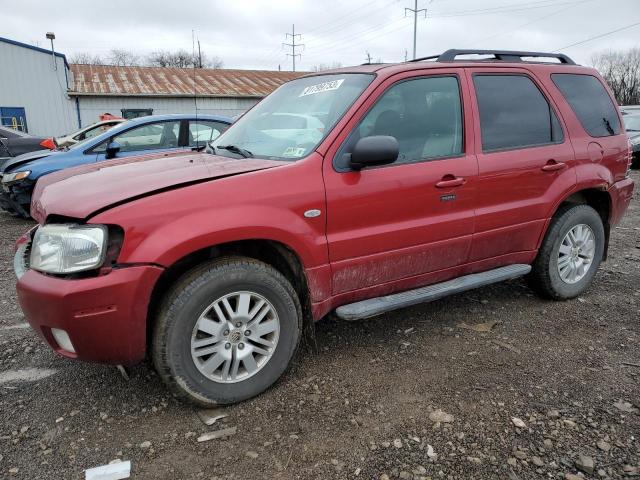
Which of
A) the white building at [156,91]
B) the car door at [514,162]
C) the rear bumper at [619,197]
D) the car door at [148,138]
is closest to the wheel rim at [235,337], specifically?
the car door at [514,162]

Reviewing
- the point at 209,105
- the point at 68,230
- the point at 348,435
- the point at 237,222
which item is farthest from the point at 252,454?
the point at 209,105

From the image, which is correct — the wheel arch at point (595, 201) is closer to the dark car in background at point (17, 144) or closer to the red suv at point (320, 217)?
the red suv at point (320, 217)

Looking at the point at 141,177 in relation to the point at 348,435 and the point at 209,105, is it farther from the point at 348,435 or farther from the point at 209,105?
the point at 209,105

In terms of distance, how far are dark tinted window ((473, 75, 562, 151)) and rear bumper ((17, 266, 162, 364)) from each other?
8.10 ft

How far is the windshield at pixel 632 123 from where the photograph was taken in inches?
539

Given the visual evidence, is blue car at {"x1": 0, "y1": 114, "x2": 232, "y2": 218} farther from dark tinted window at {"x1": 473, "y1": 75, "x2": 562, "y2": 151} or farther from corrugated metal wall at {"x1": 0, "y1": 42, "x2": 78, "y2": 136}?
corrugated metal wall at {"x1": 0, "y1": 42, "x2": 78, "y2": 136}

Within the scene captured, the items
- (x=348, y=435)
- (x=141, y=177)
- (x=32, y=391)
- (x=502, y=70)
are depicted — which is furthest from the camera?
(x=502, y=70)

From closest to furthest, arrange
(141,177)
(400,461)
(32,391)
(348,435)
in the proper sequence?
(400,461) → (348,435) → (141,177) → (32,391)

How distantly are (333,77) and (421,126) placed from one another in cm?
72

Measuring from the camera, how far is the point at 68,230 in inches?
91.1

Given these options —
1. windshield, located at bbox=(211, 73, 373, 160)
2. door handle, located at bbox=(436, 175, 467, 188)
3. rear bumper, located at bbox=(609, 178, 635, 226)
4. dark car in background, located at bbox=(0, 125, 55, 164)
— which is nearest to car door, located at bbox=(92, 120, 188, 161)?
dark car in background, located at bbox=(0, 125, 55, 164)

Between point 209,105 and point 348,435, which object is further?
point 209,105

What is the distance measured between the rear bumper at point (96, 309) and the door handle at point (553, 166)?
2.90 metres

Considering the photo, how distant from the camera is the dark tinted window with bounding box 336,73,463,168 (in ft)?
9.98
